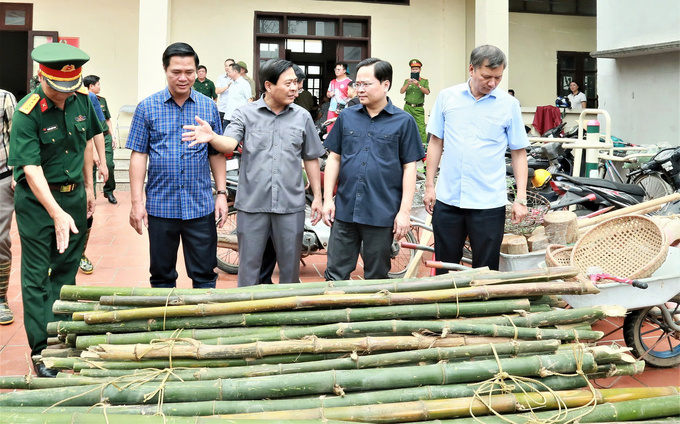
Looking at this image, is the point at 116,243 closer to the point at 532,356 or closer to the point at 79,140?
the point at 79,140

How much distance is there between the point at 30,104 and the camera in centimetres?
389

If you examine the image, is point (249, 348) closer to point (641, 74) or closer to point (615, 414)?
point (615, 414)

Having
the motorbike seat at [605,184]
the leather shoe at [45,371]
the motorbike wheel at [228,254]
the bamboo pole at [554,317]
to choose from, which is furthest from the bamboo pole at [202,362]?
the motorbike seat at [605,184]

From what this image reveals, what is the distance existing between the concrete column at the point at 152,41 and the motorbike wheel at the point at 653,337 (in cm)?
995

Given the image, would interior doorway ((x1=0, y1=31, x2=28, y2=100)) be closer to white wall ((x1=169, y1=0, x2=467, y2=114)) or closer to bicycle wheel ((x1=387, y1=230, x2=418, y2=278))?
white wall ((x1=169, y1=0, x2=467, y2=114))

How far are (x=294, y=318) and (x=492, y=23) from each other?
466 inches

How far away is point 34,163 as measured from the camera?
151 inches

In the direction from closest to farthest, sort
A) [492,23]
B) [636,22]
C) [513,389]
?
[513,389]
[636,22]
[492,23]

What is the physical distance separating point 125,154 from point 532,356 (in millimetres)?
11260

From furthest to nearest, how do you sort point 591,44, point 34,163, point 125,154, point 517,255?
1. point 591,44
2. point 125,154
3. point 517,255
4. point 34,163

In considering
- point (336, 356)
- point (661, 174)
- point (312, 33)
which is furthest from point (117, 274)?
point (312, 33)

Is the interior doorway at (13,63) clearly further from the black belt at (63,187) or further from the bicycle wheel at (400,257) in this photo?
the black belt at (63,187)

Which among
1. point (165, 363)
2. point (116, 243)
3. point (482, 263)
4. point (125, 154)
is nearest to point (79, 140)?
point (165, 363)

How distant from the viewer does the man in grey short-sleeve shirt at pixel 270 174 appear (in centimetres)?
424
